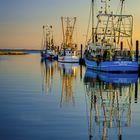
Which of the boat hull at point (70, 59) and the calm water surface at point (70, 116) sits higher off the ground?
the calm water surface at point (70, 116)

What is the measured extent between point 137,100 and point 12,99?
23.2 ft

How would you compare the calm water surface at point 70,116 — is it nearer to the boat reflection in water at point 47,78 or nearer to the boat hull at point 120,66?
the boat reflection in water at point 47,78

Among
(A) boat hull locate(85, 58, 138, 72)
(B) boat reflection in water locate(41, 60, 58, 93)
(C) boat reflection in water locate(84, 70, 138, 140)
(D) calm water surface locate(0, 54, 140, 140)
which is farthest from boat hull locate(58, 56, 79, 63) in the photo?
(D) calm water surface locate(0, 54, 140, 140)

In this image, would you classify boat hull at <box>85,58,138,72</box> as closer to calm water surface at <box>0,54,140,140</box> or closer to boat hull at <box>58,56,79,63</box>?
calm water surface at <box>0,54,140,140</box>

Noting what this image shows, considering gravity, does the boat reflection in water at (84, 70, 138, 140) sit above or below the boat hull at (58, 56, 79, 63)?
above

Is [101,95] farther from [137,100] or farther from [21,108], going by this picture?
[21,108]

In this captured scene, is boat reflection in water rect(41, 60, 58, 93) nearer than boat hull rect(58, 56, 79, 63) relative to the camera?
Yes

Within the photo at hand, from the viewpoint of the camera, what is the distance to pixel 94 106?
73.4 ft

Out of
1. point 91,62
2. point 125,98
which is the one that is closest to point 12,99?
point 125,98

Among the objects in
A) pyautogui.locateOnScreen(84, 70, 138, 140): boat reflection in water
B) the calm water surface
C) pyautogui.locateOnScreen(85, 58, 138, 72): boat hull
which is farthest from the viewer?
pyautogui.locateOnScreen(85, 58, 138, 72): boat hull

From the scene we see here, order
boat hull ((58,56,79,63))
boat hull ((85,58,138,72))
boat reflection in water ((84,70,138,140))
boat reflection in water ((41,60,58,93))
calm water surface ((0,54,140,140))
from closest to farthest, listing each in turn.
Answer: calm water surface ((0,54,140,140)) < boat reflection in water ((84,70,138,140)) < boat reflection in water ((41,60,58,93)) < boat hull ((85,58,138,72)) < boat hull ((58,56,79,63))

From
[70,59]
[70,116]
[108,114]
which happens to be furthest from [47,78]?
[70,59]

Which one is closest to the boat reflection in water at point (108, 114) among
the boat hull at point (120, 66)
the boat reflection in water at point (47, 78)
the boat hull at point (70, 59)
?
the boat reflection in water at point (47, 78)

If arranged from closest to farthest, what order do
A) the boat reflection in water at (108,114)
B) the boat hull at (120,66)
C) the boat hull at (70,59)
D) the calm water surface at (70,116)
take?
the calm water surface at (70,116) → the boat reflection in water at (108,114) → the boat hull at (120,66) → the boat hull at (70,59)
